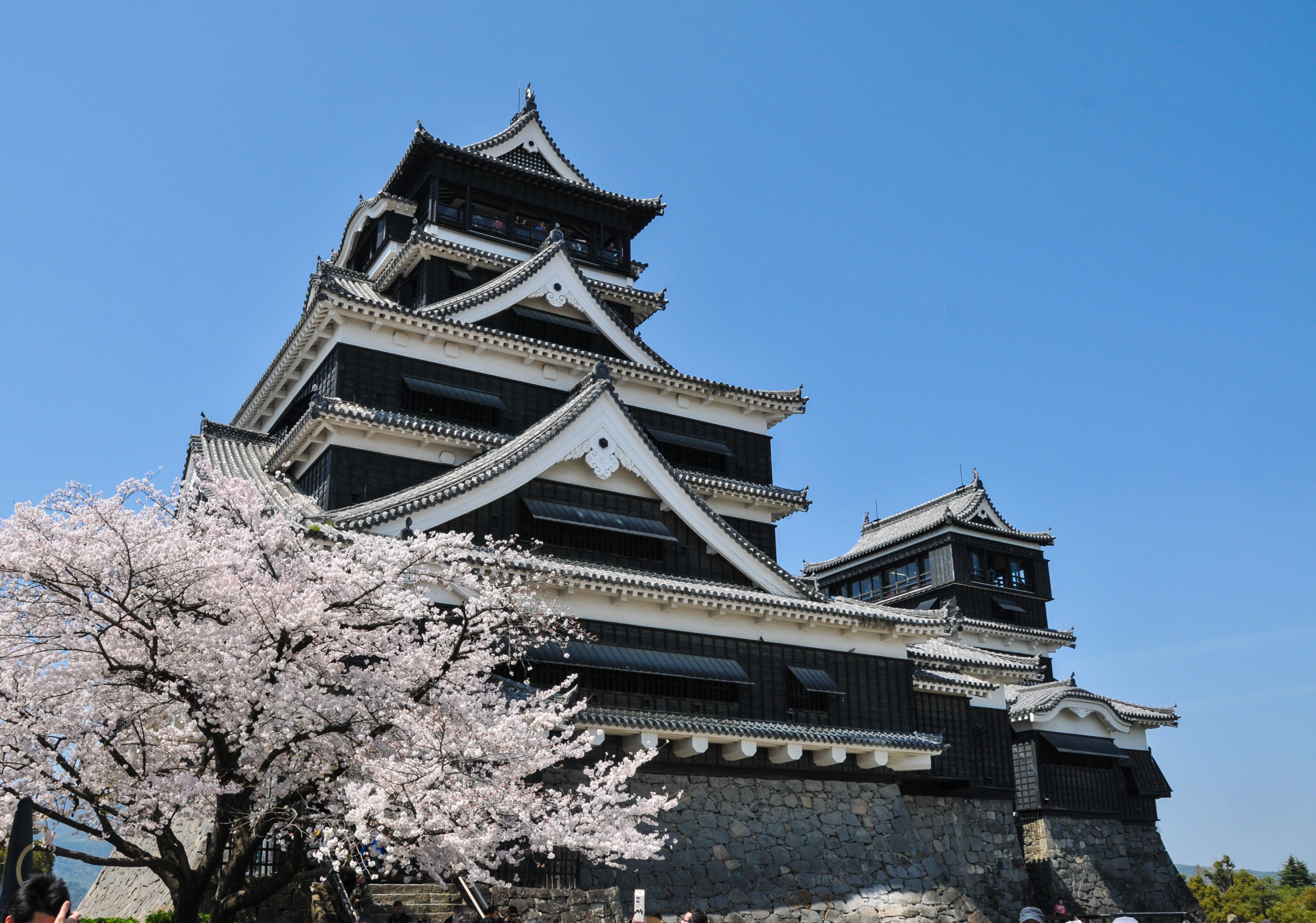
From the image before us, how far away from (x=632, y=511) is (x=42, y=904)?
17761 mm

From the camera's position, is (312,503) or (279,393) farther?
(279,393)

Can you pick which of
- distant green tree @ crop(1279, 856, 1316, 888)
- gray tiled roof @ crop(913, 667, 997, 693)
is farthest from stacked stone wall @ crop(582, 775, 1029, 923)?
distant green tree @ crop(1279, 856, 1316, 888)

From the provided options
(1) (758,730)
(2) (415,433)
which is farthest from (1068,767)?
(2) (415,433)

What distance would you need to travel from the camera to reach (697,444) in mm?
26297

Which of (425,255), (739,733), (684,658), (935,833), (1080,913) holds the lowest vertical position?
(1080,913)

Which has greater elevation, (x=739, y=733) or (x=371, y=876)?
(x=739, y=733)

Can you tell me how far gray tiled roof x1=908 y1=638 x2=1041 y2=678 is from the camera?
81.4 ft

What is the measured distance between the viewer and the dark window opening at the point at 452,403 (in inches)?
914

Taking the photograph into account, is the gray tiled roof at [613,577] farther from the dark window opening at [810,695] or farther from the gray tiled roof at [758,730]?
the gray tiled roof at [758,730]

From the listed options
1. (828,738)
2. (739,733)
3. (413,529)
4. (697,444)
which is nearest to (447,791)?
(413,529)

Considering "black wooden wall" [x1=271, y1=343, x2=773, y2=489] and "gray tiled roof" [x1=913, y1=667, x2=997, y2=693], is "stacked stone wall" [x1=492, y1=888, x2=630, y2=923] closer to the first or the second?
"gray tiled roof" [x1=913, y1=667, x2=997, y2=693]

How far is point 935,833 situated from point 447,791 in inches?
596

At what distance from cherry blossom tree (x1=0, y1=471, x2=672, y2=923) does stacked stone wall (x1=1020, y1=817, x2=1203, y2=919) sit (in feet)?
71.2

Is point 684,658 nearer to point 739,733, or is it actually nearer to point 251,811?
point 739,733
